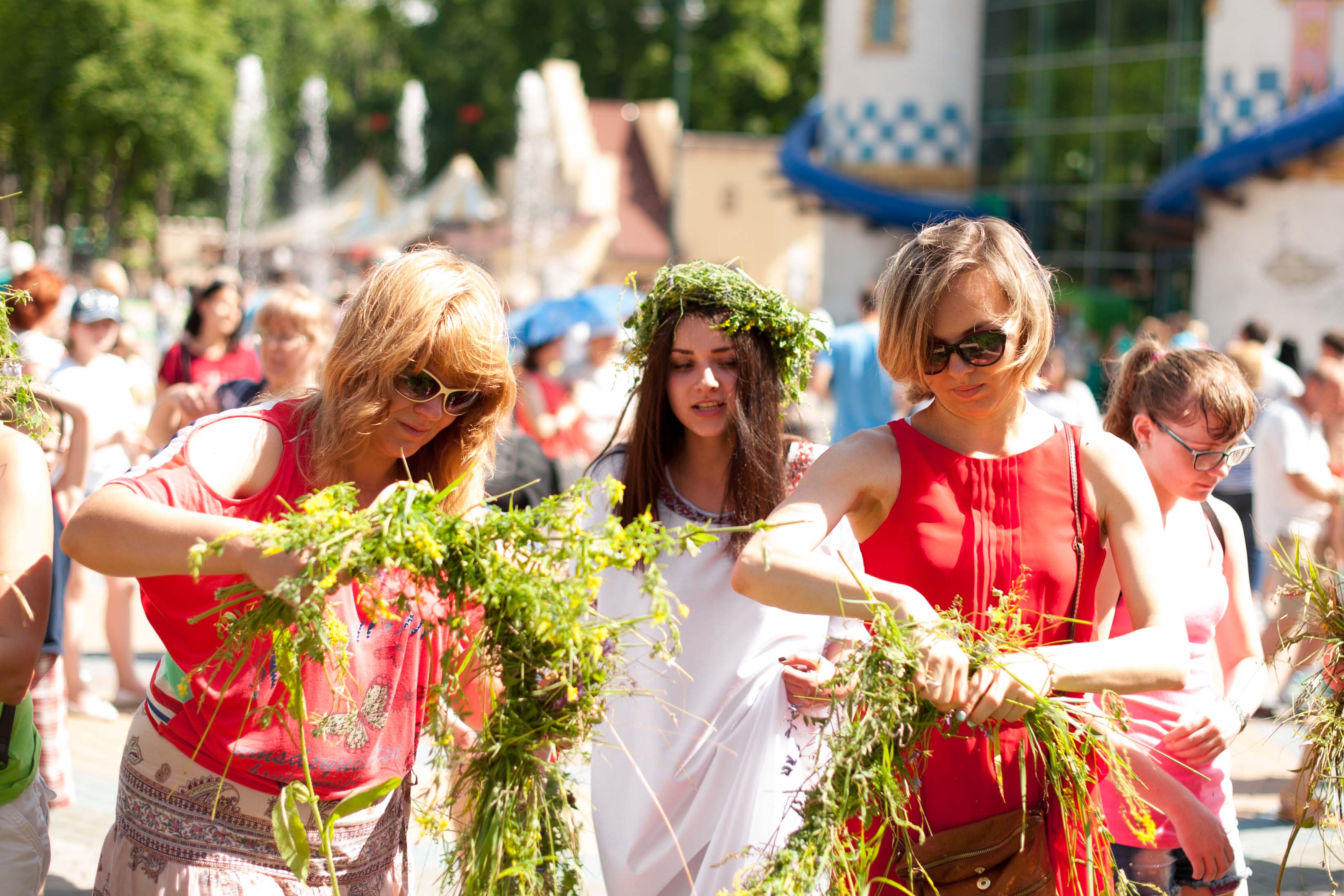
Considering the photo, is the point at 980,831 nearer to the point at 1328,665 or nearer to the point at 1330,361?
the point at 1328,665

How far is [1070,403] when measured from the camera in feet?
29.0

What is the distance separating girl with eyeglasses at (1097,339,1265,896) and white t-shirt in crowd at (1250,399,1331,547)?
3653mm

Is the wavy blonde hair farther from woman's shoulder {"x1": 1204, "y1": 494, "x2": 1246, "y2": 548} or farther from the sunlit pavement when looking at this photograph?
woman's shoulder {"x1": 1204, "y1": 494, "x2": 1246, "y2": 548}

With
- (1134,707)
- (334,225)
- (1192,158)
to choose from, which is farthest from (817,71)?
(1134,707)

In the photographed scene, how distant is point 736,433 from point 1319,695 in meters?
1.34

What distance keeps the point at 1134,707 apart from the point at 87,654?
628 centimetres

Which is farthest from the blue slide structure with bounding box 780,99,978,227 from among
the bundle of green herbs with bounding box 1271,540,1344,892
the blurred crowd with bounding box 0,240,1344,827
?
the bundle of green herbs with bounding box 1271,540,1344,892

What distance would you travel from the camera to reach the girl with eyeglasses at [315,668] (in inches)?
84.8

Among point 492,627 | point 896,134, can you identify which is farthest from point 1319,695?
point 896,134

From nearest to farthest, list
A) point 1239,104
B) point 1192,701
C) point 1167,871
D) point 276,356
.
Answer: point 1167,871 < point 1192,701 < point 276,356 < point 1239,104

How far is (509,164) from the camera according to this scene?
136 feet

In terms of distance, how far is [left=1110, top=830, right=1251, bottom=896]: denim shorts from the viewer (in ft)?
8.74

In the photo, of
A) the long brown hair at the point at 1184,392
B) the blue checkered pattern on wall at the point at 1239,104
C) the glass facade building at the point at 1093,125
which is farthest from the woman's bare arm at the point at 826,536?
the glass facade building at the point at 1093,125

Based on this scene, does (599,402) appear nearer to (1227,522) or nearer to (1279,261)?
(1227,522)
